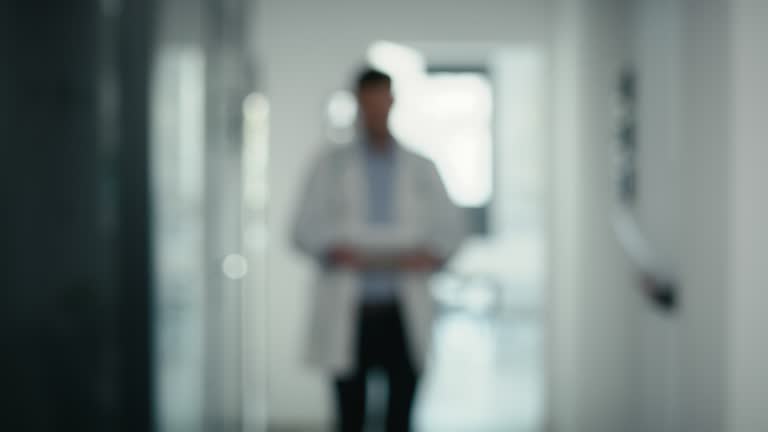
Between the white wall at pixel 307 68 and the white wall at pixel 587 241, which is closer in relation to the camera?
the white wall at pixel 587 241

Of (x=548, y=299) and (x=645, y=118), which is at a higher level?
(x=645, y=118)

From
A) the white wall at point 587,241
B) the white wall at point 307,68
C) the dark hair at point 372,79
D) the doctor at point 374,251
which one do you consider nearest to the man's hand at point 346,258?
the doctor at point 374,251

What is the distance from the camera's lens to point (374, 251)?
8.54 ft

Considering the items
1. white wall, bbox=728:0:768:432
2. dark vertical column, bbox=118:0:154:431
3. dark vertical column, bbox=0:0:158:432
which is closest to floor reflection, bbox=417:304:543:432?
white wall, bbox=728:0:768:432

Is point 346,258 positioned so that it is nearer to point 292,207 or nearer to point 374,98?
point 374,98

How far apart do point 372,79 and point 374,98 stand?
54 millimetres

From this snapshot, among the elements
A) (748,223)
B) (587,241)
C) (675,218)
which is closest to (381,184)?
(675,218)

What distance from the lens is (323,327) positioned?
104 inches

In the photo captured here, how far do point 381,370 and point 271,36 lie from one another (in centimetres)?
272

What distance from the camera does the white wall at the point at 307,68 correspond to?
4.86m

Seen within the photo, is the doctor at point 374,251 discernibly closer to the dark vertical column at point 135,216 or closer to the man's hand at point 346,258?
the man's hand at point 346,258

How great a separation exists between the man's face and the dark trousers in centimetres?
53

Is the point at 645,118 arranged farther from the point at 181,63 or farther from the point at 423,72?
the point at 423,72

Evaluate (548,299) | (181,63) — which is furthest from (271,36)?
(181,63)
